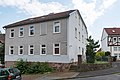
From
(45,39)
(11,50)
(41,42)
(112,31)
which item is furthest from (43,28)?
(112,31)

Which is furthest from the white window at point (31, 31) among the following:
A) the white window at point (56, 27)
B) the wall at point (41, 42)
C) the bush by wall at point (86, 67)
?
the bush by wall at point (86, 67)

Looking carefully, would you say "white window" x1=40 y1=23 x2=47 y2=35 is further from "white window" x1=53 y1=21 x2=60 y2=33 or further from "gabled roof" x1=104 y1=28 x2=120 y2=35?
"gabled roof" x1=104 y1=28 x2=120 y2=35

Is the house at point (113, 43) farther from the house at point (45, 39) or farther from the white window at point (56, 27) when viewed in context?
the white window at point (56, 27)

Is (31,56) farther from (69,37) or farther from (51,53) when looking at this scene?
(69,37)

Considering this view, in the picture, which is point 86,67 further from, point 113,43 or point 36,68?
point 113,43

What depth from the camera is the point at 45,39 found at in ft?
93.4

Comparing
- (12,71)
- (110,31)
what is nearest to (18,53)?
(12,71)

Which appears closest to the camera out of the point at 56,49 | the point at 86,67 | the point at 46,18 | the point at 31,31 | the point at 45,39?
the point at 86,67

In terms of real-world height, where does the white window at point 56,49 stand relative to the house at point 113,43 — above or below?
below

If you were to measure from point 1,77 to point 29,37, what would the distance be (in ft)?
57.2

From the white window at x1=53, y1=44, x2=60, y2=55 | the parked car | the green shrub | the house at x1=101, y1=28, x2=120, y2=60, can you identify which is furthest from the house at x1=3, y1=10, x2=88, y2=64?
the house at x1=101, y1=28, x2=120, y2=60

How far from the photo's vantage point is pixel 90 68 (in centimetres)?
2566

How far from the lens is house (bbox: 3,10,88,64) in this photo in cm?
2636

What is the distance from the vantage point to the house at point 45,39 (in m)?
26.4
